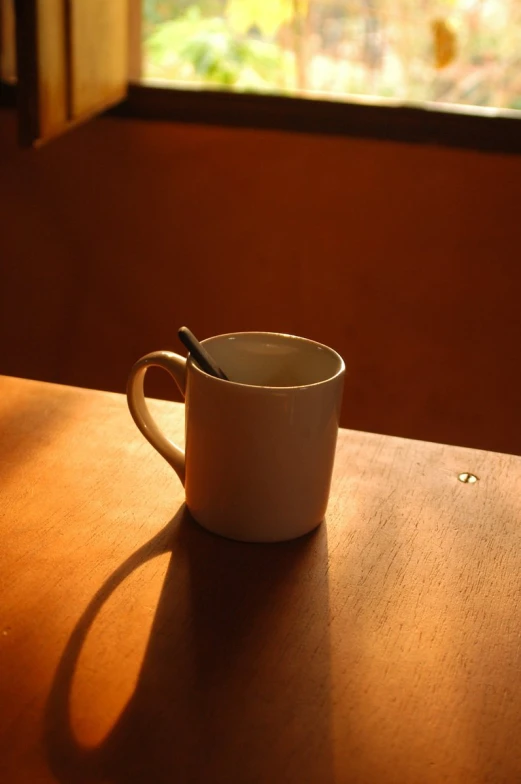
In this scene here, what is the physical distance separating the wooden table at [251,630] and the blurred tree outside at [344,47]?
4.10 feet

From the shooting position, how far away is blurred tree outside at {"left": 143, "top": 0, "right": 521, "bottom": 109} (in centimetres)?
177

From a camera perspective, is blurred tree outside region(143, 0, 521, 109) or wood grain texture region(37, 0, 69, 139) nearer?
wood grain texture region(37, 0, 69, 139)

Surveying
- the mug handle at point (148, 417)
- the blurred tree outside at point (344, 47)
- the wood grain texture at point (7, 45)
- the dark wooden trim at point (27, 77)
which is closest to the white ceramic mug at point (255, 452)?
the mug handle at point (148, 417)

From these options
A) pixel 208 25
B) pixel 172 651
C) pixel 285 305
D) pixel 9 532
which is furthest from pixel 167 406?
pixel 208 25

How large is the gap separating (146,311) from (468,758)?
1536 mm

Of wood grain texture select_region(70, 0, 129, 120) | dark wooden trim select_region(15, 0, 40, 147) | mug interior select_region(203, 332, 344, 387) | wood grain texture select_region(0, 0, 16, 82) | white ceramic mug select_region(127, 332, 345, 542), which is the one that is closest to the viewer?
white ceramic mug select_region(127, 332, 345, 542)

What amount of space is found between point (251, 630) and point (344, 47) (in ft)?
5.19

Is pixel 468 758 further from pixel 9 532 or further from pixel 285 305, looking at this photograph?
pixel 285 305

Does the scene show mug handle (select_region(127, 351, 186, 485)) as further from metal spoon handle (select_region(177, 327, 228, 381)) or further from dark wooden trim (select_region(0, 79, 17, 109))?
dark wooden trim (select_region(0, 79, 17, 109))

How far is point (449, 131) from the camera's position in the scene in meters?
1.68

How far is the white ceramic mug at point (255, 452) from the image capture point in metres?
0.59

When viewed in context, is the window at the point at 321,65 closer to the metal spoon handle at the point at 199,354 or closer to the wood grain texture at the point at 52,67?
the wood grain texture at the point at 52,67

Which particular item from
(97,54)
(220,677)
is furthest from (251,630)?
(97,54)

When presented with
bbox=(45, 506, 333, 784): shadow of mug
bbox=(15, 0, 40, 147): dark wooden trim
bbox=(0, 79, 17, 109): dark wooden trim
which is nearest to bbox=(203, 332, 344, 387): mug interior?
bbox=(45, 506, 333, 784): shadow of mug
